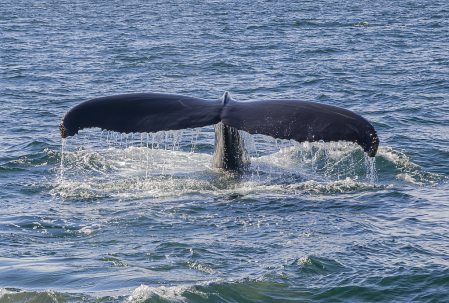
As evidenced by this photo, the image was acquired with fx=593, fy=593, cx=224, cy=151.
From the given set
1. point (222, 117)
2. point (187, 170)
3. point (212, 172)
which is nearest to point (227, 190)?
point (212, 172)

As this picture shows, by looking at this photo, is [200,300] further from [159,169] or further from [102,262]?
[159,169]

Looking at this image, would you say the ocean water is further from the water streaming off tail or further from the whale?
the whale

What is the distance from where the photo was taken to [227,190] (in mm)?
7523

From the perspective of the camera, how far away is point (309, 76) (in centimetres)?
1650

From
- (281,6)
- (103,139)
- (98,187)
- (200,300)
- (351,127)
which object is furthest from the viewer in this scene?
(281,6)

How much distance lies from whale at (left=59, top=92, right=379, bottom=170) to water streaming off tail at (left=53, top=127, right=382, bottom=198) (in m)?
0.25

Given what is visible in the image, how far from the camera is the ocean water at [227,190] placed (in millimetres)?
4969

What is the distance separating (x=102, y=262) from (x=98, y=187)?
2.83 meters

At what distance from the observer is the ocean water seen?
497 cm

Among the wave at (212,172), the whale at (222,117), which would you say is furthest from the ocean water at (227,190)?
the whale at (222,117)

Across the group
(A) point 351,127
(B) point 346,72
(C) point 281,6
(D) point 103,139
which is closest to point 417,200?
(A) point 351,127

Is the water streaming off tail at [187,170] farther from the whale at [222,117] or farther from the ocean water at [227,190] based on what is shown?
the whale at [222,117]

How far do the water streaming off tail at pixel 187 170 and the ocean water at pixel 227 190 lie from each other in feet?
0.13

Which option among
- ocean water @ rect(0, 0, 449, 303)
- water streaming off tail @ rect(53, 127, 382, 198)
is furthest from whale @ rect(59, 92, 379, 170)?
ocean water @ rect(0, 0, 449, 303)
